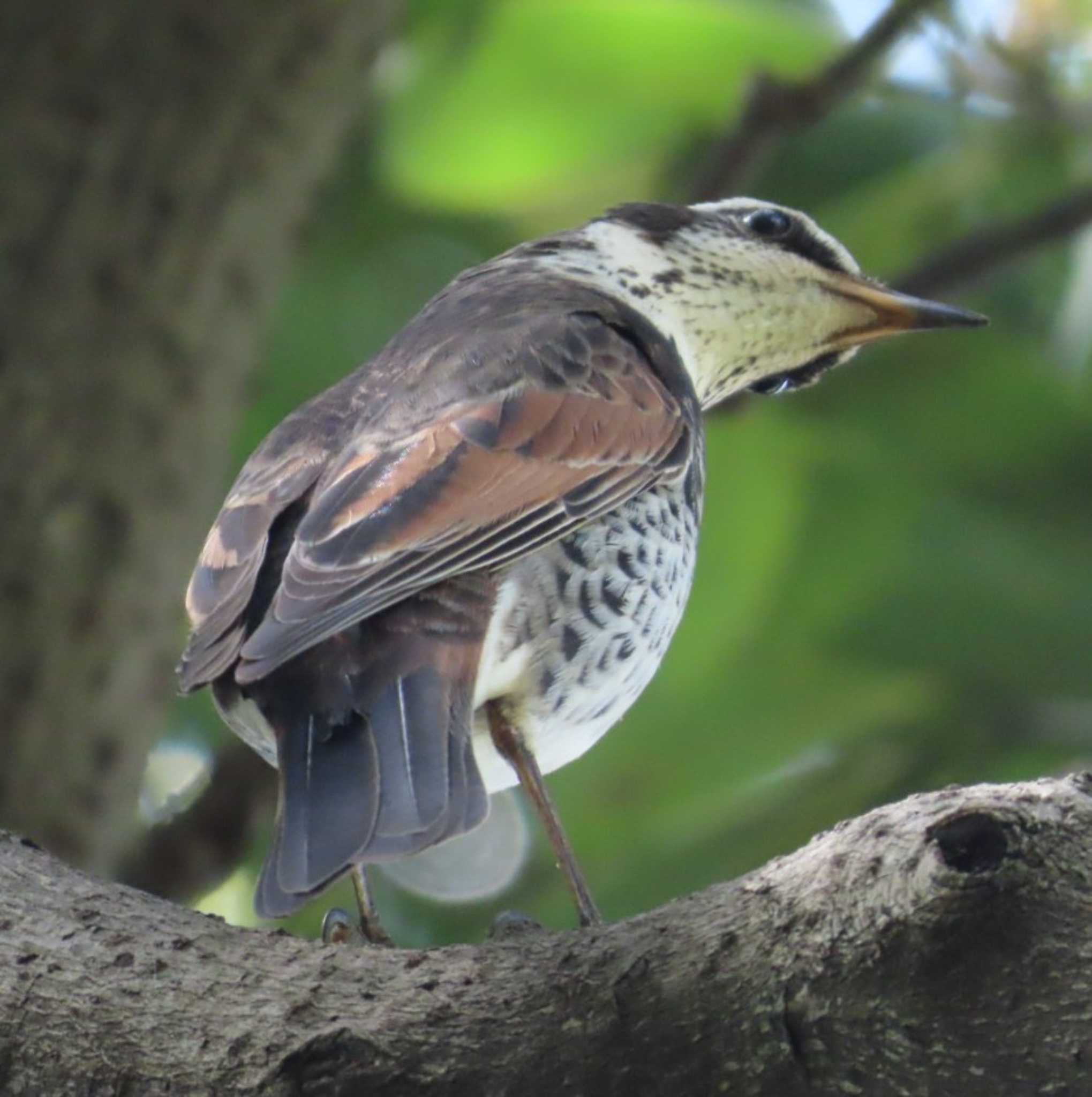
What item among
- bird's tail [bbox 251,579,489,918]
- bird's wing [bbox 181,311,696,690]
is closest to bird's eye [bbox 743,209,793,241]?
bird's wing [bbox 181,311,696,690]

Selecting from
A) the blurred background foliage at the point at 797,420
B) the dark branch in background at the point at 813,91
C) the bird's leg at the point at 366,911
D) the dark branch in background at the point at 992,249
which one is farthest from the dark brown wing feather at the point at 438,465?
the blurred background foliage at the point at 797,420

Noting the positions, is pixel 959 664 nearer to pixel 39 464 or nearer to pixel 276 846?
pixel 39 464

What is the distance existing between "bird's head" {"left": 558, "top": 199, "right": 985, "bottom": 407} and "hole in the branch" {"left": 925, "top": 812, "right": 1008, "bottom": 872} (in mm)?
2861

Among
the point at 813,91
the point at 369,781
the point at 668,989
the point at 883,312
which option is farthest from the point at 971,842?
the point at 813,91

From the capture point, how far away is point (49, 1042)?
2.63m

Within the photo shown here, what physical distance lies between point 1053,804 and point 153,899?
1199mm

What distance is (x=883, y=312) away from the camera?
197 inches

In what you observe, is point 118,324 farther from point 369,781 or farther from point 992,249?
point 369,781

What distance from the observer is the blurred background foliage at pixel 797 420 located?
6109 mm

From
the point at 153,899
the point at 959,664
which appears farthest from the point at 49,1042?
the point at 959,664

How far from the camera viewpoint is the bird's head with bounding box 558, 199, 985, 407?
503cm

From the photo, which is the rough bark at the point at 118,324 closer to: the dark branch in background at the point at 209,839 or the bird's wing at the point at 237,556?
the dark branch in background at the point at 209,839

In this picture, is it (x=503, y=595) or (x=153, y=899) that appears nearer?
(x=153, y=899)

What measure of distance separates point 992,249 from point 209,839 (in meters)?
2.32
